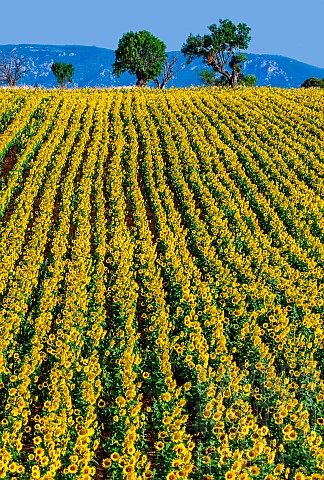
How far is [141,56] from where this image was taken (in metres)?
69.2

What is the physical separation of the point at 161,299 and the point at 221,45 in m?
64.4

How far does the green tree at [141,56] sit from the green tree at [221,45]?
3282 millimetres

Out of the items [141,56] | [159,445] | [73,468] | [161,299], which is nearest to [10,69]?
[141,56]

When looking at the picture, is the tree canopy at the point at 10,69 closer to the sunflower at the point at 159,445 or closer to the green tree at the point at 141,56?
the green tree at the point at 141,56

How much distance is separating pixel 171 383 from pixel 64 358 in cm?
190

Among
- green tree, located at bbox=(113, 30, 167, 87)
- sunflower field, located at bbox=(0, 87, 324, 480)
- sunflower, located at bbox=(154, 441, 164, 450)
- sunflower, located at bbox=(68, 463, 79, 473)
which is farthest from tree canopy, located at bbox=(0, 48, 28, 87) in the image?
sunflower, located at bbox=(68, 463, 79, 473)

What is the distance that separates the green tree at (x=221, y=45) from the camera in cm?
6912

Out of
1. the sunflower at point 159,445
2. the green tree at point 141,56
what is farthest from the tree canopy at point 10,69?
the sunflower at point 159,445

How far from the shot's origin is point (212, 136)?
27.6 m

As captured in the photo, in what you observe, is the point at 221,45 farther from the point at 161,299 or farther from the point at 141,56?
the point at 161,299

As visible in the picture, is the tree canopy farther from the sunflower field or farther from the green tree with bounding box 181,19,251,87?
the sunflower field

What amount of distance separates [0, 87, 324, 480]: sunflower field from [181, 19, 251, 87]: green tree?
42999mm

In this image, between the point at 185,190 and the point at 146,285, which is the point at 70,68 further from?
the point at 146,285

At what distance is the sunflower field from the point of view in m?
7.13
